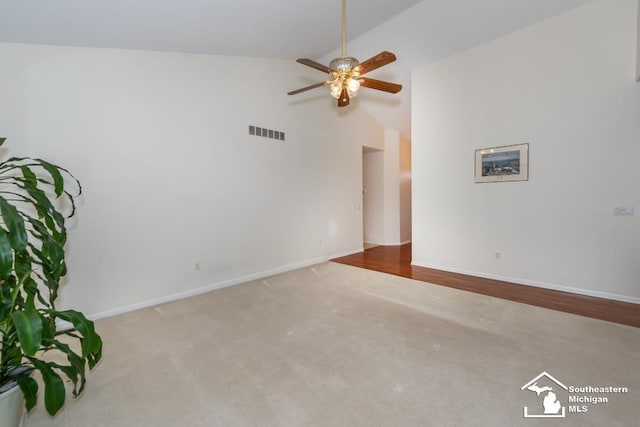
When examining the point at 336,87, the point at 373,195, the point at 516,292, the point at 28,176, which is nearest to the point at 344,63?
the point at 336,87

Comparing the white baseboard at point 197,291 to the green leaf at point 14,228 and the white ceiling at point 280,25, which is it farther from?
the white ceiling at point 280,25

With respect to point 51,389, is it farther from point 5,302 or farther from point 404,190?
point 404,190

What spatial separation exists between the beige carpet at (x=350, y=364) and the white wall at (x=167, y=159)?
68 centimetres

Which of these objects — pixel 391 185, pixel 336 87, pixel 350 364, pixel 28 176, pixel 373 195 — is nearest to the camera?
pixel 28 176

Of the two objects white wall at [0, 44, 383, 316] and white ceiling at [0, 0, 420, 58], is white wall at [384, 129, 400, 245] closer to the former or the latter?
white wall at [0, 44, 383, 316]

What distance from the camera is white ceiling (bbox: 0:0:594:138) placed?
2.43m

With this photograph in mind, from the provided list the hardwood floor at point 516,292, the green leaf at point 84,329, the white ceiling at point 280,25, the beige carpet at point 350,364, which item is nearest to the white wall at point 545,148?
the hardwood floor at point 516,292

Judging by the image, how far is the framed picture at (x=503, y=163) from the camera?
12.6 ft

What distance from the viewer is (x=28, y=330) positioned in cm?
124

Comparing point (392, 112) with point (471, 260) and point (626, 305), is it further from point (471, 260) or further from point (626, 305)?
point (626, 305)

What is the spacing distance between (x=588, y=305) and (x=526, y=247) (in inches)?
37.3

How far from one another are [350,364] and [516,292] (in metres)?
2.74

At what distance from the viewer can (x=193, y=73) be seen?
3.71 metres

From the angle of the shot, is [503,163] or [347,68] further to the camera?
[503,163]
